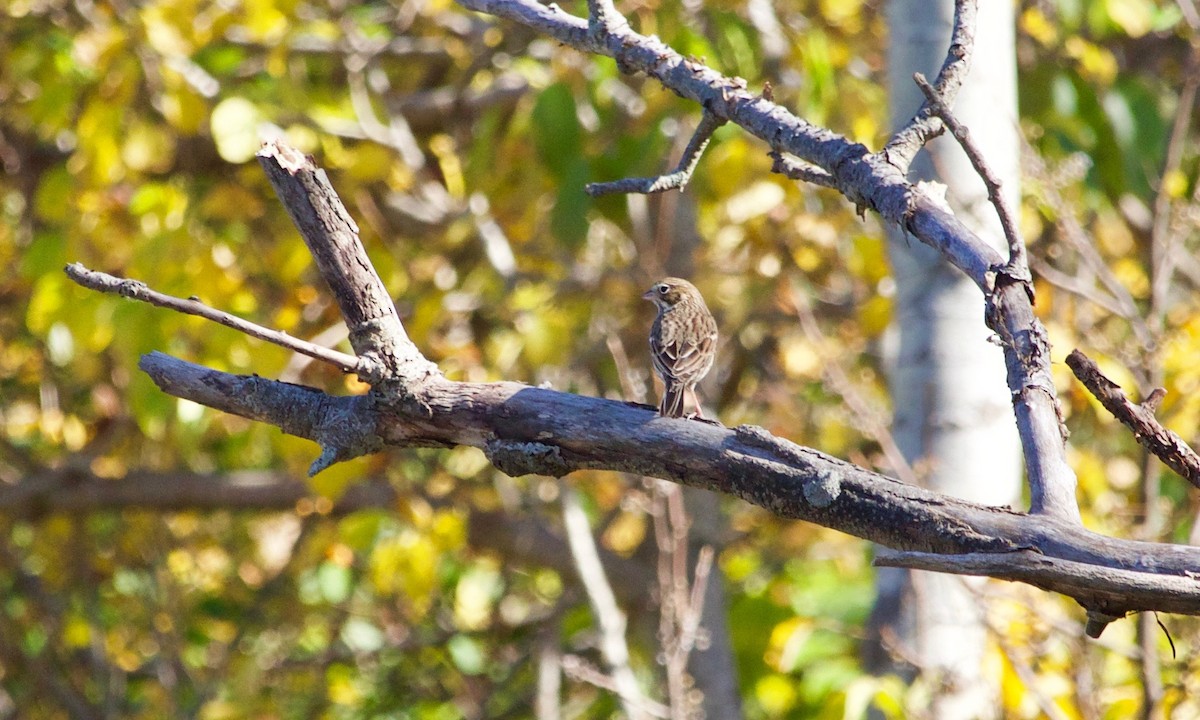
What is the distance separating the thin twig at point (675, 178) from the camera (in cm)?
239

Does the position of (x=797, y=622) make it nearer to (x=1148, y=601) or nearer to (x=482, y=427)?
(x=482, y=427)

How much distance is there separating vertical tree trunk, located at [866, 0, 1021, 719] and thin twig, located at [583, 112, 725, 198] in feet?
5.24

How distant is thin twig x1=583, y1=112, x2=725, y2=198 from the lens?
94.0 inches

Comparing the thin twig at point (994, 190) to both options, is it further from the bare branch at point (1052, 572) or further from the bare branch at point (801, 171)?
the bare branch at point (1052, 572)

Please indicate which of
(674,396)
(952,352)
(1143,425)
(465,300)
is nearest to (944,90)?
(1143,425)

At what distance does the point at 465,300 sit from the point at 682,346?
183cm

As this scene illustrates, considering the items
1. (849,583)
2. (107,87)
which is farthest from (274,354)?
(849,583)

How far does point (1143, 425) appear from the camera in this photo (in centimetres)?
172

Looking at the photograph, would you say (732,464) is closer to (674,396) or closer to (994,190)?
(994,190)

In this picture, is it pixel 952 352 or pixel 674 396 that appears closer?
pixel 674 396

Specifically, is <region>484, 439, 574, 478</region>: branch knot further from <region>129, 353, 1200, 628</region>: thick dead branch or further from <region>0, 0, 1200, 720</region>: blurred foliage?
<region>0, 0, 1200, 720</region>: blurred foliage

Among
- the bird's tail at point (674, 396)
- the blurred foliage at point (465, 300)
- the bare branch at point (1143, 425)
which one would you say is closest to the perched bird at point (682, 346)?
the bird's tail at point (674, 396)

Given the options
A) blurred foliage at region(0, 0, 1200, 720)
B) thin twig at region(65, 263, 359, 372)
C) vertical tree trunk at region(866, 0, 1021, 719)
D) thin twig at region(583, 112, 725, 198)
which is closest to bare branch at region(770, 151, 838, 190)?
thin twig at region(583, 112, 725, 198)

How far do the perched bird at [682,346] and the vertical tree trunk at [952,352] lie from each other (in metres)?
0.64
